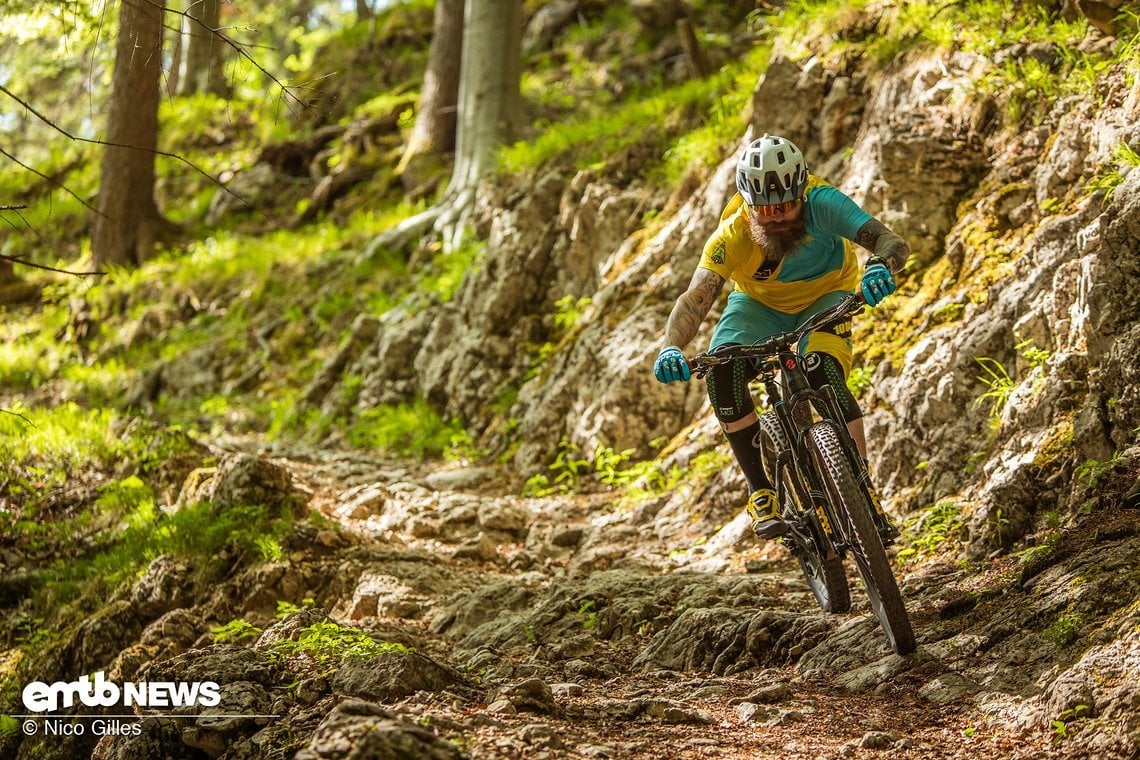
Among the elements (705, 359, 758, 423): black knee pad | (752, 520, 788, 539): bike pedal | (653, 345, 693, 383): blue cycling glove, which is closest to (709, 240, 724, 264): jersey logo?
(705, 359, 758, 423): black knee pad

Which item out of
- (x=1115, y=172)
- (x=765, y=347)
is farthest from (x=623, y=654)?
(x=1115, y=172)

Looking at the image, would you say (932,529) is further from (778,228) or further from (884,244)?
(778,228)

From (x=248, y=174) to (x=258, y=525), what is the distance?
1390cm

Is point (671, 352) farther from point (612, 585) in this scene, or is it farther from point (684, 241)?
point (684, 241)

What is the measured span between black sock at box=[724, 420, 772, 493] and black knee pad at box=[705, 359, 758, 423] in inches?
3.8

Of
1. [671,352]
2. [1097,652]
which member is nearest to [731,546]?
[671,352]

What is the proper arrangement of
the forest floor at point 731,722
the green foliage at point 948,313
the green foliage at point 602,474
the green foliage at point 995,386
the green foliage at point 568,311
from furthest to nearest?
the green foliage at point 568,311 < the green foliage at point 602,474 < the green foliage at point 948,313 < the green foliage at point 995,386 < the forest floor at point 731,722

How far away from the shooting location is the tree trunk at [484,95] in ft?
44.9

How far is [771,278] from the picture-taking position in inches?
218

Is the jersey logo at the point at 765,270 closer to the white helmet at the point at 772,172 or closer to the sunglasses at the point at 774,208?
the sunglasses at the point at 774,208

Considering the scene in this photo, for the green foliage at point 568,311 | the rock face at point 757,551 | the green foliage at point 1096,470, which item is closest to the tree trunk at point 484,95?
the green foliage at point 568,311

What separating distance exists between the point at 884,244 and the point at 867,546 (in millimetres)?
1532

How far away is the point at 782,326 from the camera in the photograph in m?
5.70

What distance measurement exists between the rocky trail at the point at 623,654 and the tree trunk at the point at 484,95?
22.4 feet
